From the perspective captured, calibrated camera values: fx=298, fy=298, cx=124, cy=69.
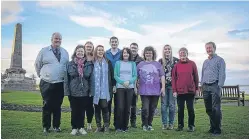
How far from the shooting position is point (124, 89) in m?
5.32

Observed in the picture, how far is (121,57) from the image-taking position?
5547 millimetres

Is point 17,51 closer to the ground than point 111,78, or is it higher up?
higher up

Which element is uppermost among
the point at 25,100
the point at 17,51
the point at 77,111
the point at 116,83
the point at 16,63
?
the point at 17,51

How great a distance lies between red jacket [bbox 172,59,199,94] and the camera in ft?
17.5

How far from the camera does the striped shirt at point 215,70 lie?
5027 millimetres

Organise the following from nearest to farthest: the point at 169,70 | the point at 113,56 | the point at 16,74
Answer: the point at 113,56
the point at 169,70
the point at 16,74

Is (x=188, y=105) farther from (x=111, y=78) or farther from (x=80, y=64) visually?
(x=80, y=64)

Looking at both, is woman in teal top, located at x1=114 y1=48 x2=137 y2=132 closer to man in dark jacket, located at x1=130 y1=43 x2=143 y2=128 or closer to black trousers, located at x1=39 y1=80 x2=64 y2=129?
man in dark jacket, located at x1=130 y1=43 x2=143 y2=128

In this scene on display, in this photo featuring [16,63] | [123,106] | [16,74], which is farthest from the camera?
[16,74]

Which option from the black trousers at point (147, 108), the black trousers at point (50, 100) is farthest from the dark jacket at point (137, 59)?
the black trousers at point (50, 100)

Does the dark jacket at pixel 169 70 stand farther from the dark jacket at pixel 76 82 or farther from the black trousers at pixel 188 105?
the dark jacket at pixel 76 82

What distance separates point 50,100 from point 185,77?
8.04 ft

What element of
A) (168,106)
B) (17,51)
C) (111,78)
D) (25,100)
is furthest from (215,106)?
(17,51)

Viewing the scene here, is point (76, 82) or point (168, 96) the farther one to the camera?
point (168, 96)
